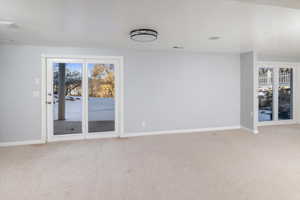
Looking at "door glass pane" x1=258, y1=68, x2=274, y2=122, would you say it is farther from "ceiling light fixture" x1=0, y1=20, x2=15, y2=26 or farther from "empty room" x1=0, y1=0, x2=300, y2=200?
"ceiling light fixture" x1=0, y1=20, x2=15, y2=26

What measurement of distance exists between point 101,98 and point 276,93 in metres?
5.67

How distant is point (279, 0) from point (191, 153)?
8.88ft

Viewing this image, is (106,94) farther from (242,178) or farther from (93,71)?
(242,178)

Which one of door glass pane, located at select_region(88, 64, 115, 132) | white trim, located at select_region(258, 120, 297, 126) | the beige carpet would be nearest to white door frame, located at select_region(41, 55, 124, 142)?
door glass pane, located at select_region(88, 64, 115, 132)

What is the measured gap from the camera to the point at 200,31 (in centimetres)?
306

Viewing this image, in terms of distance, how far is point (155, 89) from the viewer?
4.64m

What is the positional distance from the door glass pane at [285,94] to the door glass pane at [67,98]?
254 inches

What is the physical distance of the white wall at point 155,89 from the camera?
3.88 meters

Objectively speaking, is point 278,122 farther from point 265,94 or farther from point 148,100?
point 148,100

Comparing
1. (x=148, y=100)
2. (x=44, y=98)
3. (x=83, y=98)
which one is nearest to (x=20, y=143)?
(x=44, y=98)

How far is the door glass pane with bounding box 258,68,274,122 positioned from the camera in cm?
570

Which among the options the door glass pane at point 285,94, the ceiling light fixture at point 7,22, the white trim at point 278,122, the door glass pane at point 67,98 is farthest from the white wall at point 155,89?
the door glass pane at point 285,94

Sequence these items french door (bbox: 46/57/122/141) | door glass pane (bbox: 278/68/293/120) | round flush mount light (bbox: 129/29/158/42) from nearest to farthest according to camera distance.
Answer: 1. round flush mount light (bbox: 129/29/158/42)
2. french door (bbox: 46/57/122/141)
3. door glass pane (bbox: 278/68/293/120)

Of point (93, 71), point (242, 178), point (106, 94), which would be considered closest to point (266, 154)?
point (242, 178)
